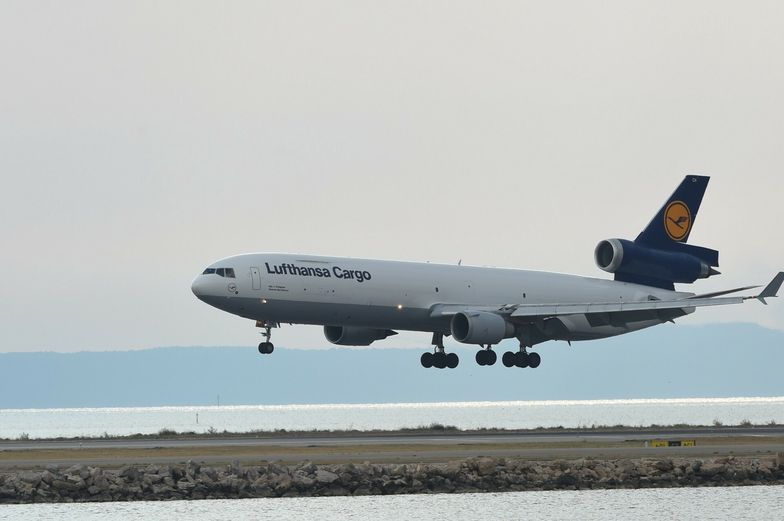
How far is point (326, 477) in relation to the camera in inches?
1967

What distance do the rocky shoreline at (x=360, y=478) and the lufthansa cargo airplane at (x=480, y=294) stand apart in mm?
18526

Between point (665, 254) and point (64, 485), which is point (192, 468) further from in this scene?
point (665, 254)

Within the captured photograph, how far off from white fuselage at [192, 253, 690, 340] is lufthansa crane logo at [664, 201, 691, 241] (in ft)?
23.7

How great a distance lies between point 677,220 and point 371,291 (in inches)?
953

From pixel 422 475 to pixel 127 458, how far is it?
42.6 feet

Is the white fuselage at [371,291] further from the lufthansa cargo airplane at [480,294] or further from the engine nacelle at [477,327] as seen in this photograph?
the engine nacelle at [477,327]

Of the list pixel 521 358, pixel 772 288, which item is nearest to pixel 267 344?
pixel 521 358

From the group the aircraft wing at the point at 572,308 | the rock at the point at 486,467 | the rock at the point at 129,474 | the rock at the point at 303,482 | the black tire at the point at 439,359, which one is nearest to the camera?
the rock at the point at 303,482

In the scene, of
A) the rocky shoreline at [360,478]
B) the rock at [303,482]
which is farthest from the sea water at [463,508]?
the rock at [303,482]

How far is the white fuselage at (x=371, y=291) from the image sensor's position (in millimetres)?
69188

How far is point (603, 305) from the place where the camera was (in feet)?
250

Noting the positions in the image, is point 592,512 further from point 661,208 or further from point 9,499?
point 661,208

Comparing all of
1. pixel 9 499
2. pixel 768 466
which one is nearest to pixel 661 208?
pixel 768 466

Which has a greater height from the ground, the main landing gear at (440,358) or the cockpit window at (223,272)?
the cockpit window at (223,272)
